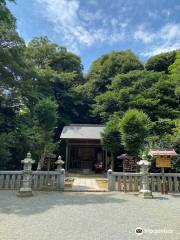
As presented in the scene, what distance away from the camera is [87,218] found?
533 centimetres

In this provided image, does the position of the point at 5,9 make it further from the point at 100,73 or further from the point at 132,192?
the point at 100,73

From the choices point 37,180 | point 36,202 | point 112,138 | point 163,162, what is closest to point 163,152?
point 163,162

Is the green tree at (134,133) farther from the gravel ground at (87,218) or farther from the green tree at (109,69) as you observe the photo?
the green tree at (109,69)

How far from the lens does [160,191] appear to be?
9.36m

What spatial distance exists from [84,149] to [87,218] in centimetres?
1402

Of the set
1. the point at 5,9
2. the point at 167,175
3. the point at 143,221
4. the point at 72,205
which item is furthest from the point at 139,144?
the point at 5,9

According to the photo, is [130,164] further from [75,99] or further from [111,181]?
[75,99]

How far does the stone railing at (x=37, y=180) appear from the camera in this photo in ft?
31.1

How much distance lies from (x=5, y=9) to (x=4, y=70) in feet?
18.4

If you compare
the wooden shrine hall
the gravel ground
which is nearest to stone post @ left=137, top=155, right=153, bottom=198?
the gravel ground

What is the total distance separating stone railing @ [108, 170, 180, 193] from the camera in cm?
933

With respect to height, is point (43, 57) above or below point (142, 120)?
above

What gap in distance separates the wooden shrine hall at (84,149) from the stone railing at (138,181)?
25.9 ft

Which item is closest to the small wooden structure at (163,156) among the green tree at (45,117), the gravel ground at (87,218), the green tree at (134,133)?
the gravel ground at (87,218)
